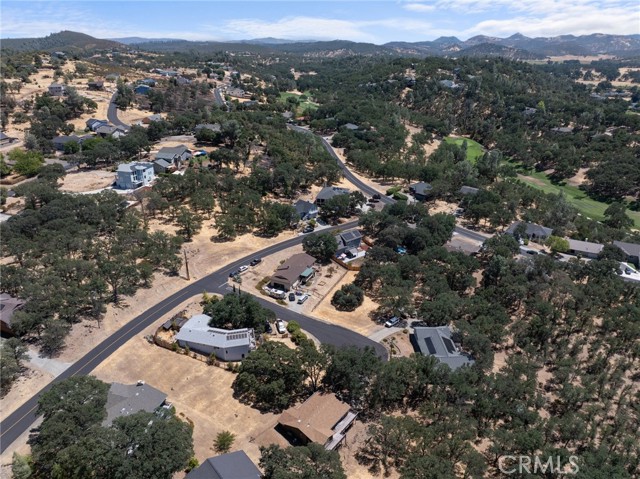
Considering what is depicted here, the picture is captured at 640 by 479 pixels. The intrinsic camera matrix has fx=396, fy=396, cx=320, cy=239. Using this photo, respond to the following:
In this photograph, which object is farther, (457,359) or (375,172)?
(375,172)

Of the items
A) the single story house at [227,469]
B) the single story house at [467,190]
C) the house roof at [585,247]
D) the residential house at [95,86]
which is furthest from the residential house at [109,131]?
the house roof at [585,247]

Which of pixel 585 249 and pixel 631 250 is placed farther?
pixel 585 249

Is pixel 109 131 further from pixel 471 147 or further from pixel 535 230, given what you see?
pixel 471 147

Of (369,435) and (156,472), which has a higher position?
(156,472)

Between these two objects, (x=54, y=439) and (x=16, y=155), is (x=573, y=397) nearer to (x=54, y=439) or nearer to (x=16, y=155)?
(x=54, y=439)

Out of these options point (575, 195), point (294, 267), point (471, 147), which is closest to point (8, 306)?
point (294, 267)

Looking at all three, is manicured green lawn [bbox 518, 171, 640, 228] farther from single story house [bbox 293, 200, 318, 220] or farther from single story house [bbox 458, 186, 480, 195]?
single story house [bbox 293, 200, 318, 220]

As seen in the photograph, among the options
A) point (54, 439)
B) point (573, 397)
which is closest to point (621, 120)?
point (573, 397)
